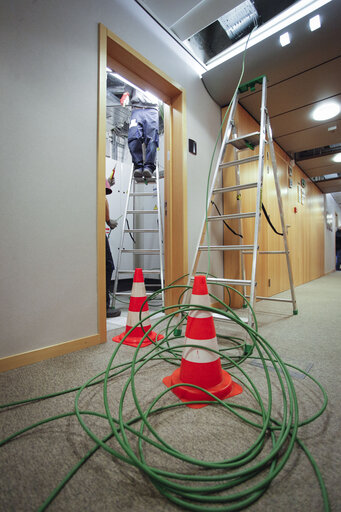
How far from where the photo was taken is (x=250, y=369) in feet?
3.20

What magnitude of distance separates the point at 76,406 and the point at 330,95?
2.89 m

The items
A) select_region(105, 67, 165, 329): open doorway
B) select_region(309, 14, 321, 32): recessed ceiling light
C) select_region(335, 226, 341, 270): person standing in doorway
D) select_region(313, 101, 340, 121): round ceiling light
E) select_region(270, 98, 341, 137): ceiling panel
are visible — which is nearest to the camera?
select_region(309, 14, 321, 32): recessed ceiling light

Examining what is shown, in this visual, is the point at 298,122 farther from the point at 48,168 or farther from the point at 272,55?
the point at 48,168

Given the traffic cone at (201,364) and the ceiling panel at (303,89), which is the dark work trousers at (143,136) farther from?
the traffic cone at (201,364)

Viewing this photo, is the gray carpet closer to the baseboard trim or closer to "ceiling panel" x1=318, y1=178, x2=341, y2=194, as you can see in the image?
the baseboard trim

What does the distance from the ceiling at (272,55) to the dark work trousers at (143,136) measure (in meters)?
0.56

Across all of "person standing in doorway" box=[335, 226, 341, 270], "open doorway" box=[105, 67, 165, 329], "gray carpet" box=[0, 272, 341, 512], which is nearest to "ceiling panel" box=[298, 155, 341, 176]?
"open doorway" box=[105, 67, 165, 329]

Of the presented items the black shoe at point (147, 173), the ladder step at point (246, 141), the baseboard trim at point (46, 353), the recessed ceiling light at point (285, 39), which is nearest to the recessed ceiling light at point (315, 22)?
the recessed ceiling light at point (285, 39)

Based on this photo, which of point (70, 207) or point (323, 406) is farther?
point (70, 207)

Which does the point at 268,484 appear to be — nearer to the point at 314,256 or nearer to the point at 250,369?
the point at 250,369

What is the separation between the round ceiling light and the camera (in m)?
2.25

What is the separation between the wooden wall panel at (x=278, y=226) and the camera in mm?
2131

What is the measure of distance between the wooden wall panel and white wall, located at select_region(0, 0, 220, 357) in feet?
4.27

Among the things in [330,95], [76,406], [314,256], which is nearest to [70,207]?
[76,406]
